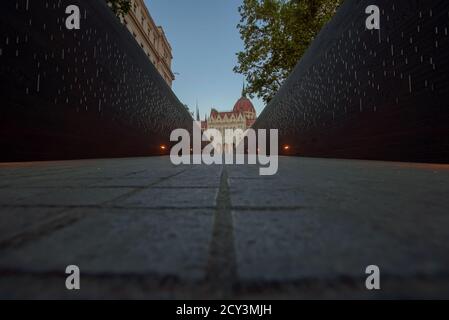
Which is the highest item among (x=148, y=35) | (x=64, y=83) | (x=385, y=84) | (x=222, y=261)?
(x=148, y=35)

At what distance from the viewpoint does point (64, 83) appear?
423cm

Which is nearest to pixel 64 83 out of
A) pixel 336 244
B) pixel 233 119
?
pixel 336 244

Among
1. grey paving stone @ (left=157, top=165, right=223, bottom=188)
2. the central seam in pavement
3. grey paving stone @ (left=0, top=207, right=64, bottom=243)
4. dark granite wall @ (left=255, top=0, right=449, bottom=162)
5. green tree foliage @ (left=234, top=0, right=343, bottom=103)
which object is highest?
green tree foliage @ (left=234, top=0, right=343, bottom=103)

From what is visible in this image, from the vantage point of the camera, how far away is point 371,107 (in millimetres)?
3949

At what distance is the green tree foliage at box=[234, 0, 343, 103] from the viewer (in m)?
12.7

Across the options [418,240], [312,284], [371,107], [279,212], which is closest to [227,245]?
[312,284]

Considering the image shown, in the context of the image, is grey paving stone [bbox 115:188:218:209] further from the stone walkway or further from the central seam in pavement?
the central seam in pavement

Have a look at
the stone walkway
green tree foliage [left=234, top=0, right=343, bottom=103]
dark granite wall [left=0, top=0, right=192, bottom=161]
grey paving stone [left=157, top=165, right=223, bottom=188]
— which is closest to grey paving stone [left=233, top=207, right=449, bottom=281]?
the stone walkway

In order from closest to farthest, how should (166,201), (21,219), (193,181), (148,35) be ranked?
(21,219)
(166,201)
(193,181)
(148,35)

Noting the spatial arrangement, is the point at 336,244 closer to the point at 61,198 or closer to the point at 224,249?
the point at 224,249

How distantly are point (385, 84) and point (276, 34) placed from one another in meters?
11.8

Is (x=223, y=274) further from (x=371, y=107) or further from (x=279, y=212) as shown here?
(x=371, y=107)

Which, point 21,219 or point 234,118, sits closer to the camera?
point 21,219

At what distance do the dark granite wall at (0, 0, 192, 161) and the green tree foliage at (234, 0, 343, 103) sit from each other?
30.4 ft
